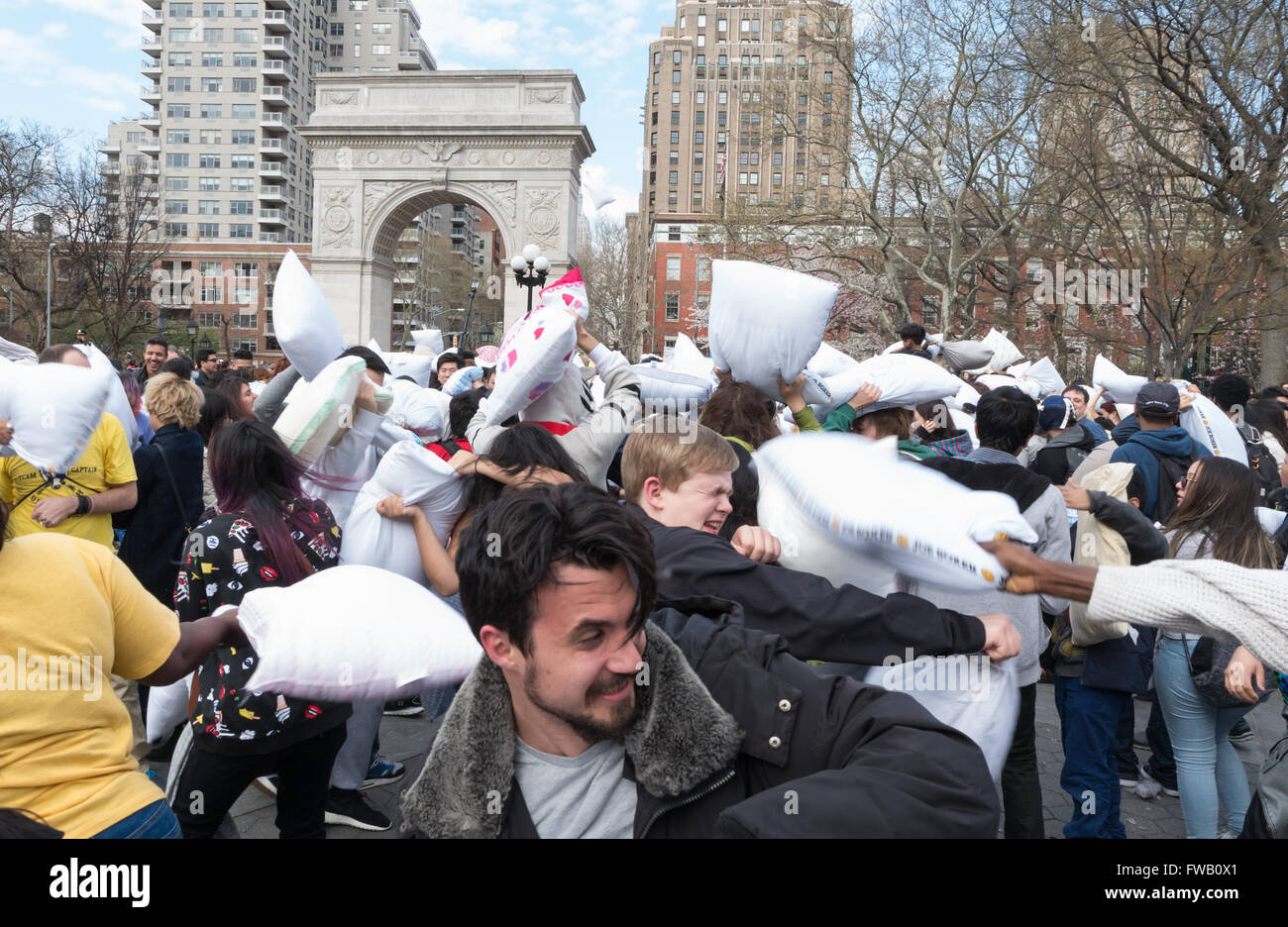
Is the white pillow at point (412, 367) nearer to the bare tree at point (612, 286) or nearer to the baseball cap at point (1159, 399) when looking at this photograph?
the baseball cap at point (1159, 399)

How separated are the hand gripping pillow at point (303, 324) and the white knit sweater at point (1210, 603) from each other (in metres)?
3.66

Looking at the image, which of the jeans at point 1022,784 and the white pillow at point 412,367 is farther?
the white pillow at point 412,367

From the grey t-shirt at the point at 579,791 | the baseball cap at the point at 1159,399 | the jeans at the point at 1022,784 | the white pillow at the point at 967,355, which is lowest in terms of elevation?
the jeans at the point at 1022,784

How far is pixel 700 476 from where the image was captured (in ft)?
8.01

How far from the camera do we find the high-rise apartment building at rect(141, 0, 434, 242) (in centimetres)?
8100

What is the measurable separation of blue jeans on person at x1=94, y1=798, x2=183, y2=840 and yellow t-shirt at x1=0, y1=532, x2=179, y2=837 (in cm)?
1

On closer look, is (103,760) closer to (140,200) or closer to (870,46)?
(870,46)

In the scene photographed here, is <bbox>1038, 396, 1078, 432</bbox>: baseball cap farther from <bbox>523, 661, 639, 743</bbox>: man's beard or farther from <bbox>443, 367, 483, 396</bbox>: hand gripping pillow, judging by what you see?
<bbox>523, 661, 639, 743</bbox>: man's beard

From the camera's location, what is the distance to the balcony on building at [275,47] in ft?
265

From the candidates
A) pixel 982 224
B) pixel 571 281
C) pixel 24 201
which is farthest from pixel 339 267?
pixel 571 281

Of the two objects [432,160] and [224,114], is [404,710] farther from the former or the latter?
[224,114]

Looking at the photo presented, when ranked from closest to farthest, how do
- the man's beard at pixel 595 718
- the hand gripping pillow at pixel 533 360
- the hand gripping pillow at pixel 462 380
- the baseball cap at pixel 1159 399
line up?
the man's beard at pixel 595 718, the hand gripping pillow at pixel 533 360, the baseball cap at pixel 1159 399, the hand gripping pillow at pixel 462 380

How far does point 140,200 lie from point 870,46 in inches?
1257

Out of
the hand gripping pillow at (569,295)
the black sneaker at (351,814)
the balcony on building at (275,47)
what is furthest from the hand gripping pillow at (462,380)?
the balcony on building at (275,47)
